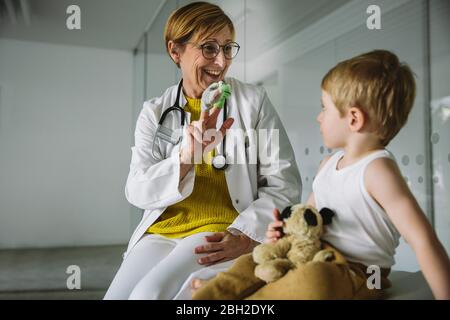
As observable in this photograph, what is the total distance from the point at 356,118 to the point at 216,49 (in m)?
0.41

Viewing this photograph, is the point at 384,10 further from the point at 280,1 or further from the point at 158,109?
the point at 158,109

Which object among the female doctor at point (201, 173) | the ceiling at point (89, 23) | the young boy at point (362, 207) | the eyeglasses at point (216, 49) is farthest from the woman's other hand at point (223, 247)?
the ceiling at point (89, 23)

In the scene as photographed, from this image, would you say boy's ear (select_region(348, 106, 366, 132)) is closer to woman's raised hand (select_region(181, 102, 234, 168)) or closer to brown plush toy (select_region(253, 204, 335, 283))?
brown plush toy (select_region(253, 204, 335, 283))

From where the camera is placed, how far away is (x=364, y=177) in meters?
0.85

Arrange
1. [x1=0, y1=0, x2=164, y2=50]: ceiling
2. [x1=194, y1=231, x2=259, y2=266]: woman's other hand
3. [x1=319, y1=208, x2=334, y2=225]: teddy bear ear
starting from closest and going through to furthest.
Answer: [x1=319, y1=208, x2=334, y2=225]: teddy bear ear
[x1=194, y1=231, x2=259, y2=266]: woman's other hand
[x1=0, y1=0, x2=164, y2=50]: ceiling

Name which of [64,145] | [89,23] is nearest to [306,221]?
[64,145]

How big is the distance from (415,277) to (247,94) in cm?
61

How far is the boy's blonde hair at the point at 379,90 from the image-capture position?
0.84m

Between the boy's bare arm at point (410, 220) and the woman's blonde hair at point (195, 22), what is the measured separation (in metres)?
0.53

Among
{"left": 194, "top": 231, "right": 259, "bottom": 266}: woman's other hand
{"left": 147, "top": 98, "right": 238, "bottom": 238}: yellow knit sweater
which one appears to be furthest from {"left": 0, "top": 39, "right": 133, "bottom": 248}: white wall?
{"left": 194, "top": 231, "right": 259, "bottom": 266}: woman's other hand

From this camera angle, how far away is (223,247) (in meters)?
1.05

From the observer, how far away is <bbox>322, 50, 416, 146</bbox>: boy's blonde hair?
0.84 metres

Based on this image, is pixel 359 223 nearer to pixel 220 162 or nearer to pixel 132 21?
pixel 220 162

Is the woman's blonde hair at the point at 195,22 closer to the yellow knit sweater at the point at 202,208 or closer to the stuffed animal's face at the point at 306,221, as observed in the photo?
the yellow knit sweater at the point at 202,208
